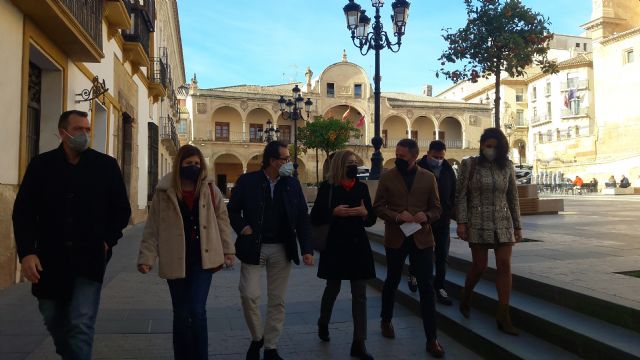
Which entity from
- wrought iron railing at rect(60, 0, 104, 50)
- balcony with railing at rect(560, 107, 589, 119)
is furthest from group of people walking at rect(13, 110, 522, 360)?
balcony with railing at rect(560, 107, 589, 119)

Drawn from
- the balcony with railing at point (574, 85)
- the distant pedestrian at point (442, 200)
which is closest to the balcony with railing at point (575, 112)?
the balcony with railing at point (574, 85)

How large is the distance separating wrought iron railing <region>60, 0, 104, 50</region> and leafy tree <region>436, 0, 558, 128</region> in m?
6.81

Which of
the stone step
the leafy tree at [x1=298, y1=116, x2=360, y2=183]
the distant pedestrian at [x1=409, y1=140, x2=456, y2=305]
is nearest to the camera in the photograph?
the stone step

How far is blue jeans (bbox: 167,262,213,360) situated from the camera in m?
3.63

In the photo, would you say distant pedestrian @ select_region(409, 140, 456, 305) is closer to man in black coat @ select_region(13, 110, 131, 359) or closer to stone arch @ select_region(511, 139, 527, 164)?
man in black coat @ select_region(13, 110, 131, 359)

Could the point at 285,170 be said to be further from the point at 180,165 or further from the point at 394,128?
the point at 394,128

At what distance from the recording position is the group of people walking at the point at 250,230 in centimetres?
317

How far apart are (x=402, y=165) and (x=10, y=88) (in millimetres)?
5175

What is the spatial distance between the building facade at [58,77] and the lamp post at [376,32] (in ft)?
17.4

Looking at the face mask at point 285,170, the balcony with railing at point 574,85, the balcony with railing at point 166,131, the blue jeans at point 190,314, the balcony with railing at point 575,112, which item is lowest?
the blue jeans at point 190,314

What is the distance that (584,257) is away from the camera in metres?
6.62

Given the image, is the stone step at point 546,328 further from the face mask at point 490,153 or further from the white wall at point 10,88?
the white wall at point 10,88

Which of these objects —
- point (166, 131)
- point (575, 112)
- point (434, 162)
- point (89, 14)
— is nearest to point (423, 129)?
point (575, 112)

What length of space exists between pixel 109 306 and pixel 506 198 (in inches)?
173
